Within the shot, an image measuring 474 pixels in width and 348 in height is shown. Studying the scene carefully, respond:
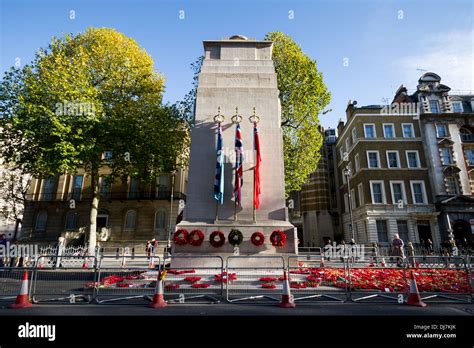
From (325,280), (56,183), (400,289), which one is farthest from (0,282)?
(56,183)

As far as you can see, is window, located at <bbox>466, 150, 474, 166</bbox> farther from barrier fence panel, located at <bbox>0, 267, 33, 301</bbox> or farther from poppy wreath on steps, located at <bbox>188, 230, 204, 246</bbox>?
barrier fence panel, located at <bbox>0, 267, 33, 301</bbox>

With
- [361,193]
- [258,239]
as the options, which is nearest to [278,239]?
[258,239]

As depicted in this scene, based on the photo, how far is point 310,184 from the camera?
1722 inches

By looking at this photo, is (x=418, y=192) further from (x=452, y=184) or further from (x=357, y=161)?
(x=357, y=161)

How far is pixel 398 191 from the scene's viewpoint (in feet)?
105

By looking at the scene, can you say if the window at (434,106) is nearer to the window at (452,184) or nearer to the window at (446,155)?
the window at (446,155)

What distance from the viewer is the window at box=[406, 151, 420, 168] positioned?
33.1 meters

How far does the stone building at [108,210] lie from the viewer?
105 ft

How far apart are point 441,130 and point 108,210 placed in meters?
42.5

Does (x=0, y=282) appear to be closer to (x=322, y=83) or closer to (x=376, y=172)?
(x=322, y=83)

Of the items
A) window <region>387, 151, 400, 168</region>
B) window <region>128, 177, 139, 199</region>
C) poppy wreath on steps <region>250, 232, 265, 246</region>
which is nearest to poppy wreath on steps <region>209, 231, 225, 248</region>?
poppy wreath on steps <region>250, 232, 265, 246</region>

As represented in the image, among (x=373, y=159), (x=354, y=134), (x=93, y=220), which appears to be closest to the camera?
(x=93, y=220)

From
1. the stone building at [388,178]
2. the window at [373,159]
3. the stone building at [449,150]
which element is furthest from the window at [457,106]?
the window at [373,159]
